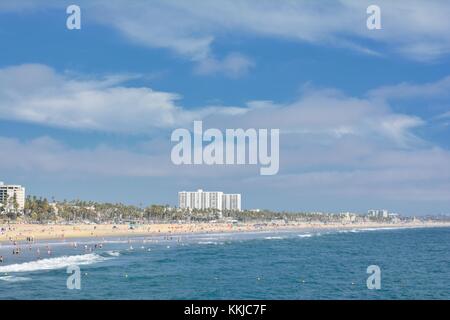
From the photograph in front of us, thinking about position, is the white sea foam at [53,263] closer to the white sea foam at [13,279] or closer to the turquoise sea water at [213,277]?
the turquoise sea water at [213,277]

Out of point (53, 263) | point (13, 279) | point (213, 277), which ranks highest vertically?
point (13, 279)

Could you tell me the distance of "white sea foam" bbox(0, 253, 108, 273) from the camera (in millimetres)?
51562

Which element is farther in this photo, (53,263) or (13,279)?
(53,263)

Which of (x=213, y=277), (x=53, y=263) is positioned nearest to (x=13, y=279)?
(x=53, y=263)

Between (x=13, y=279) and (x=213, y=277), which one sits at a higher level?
(x=13, y=279)

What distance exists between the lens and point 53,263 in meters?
56.9

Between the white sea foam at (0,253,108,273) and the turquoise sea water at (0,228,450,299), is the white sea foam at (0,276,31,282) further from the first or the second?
the white sea foam at (0,253,108,273)

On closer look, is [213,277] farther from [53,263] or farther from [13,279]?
[53,263]

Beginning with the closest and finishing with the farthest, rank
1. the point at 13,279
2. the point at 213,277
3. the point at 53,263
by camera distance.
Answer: the point at 13,279, the point at 213,277, the point at 53,263

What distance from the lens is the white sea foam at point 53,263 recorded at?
51.6 meters

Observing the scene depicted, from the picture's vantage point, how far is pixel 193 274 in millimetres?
51969

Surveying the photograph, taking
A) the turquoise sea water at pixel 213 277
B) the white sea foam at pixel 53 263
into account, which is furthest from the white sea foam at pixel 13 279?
the white sea foam at pixel 53 263
